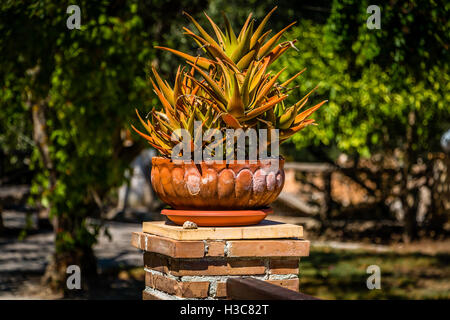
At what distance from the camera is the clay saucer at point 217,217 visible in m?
2.68

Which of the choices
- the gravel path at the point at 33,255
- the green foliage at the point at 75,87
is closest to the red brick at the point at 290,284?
the green foliage at the point at 75,87

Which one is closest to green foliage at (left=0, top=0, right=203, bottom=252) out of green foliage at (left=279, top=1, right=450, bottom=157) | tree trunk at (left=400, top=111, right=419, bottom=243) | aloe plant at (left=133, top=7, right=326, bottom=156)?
green foliage at (left=279, top=1, right=450, bottom=157)

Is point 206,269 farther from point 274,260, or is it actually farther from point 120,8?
point 120,8

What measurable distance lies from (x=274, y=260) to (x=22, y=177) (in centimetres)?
1604

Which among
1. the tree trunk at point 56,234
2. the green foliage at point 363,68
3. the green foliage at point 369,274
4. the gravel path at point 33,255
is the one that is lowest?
the green foliage at point 369,274

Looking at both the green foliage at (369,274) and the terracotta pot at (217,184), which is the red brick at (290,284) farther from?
the green foliage at (369,274)

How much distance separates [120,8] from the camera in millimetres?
7887

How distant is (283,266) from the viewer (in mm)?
2703

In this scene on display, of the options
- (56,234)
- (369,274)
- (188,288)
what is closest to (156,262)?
(188,288)

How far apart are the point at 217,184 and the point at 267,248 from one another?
1.13ft

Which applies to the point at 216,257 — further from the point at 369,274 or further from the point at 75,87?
the point at 369,274

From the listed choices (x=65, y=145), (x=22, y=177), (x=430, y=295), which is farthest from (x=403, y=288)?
(x=22, y=177)

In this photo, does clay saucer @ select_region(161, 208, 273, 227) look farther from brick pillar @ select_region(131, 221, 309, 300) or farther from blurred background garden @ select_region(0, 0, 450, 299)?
blurred background garden @ select_region(0, 0, 450, 299)

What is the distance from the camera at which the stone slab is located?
2.57 m
